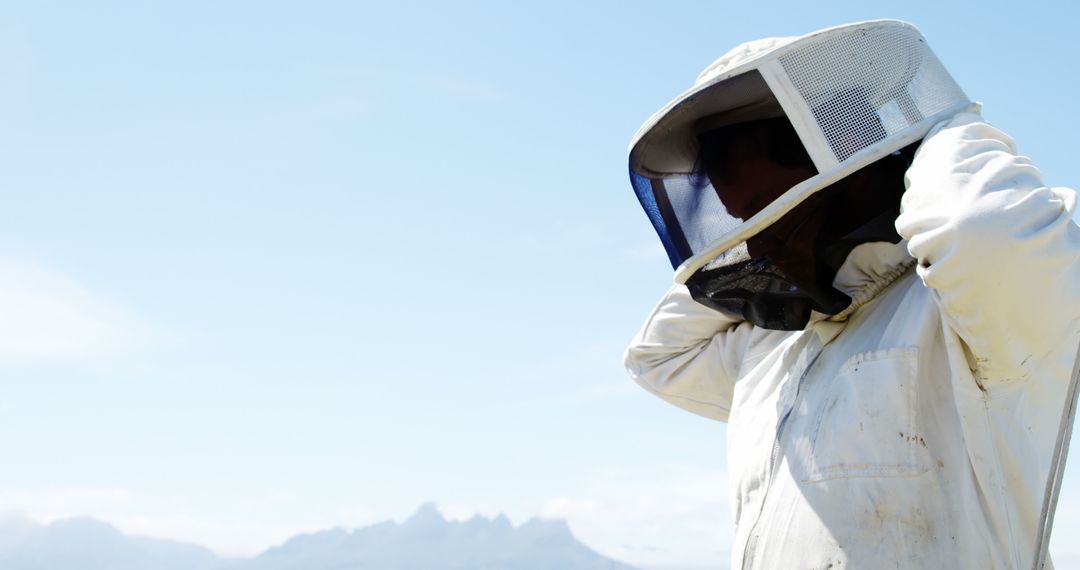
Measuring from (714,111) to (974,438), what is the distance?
4.90ft

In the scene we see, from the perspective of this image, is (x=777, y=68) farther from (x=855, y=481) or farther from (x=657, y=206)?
(x=855, y=481)

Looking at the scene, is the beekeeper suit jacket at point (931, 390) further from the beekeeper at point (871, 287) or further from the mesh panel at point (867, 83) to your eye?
the mesh panel at point (867, 83)

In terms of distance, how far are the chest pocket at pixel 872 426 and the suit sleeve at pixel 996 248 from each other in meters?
0.43

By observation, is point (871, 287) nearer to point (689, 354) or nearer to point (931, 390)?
point (931, 390)

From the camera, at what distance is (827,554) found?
13.2ft

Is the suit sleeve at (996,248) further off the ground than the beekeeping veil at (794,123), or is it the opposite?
the beekeeping veil at (794,123)

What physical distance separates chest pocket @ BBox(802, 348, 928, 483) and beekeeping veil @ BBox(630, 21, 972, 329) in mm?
370

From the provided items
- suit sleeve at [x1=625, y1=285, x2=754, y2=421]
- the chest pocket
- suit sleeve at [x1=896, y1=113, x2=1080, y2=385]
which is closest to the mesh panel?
suit sleeve at [x1=896, y1=113, x2=1080, y2=385]

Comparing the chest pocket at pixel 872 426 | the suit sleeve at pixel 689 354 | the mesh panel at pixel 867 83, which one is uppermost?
the mesh panel at pixel 867 83

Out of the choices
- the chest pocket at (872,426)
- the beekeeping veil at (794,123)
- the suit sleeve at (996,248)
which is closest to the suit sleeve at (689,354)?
the beekeeping veil at (794,123)

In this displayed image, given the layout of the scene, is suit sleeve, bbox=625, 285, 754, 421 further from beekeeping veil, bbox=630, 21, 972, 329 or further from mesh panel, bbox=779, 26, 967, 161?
mesh panel, bbox=779, 26, 967, 161

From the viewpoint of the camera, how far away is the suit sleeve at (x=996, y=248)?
3.28m

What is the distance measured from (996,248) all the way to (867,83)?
1124mm

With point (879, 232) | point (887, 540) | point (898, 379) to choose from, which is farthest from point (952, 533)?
point (879, 232)
